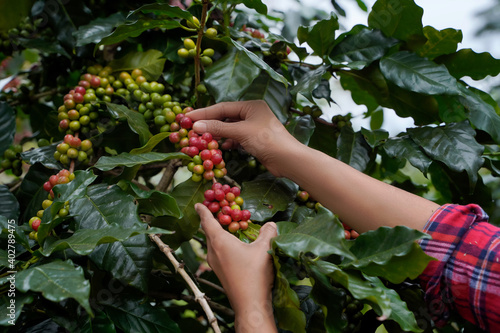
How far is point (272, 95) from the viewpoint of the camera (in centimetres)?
99

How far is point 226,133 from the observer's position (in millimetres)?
898

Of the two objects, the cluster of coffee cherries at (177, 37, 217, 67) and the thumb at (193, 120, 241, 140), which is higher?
the cluster of coffee cherries at (177, 37, 217, 67)

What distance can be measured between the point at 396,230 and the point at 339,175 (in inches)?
8.8

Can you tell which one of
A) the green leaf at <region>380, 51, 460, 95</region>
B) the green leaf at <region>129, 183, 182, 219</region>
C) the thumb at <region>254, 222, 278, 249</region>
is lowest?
the green leaf at <region>129, 183, 182, 219</region>

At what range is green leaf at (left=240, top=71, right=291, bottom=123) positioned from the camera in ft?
3.23

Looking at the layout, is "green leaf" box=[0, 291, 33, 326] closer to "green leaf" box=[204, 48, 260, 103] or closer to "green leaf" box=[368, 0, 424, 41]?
"green leaf" box=[204, 48, 260, 103]

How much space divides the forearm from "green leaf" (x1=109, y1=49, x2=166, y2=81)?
41 cm

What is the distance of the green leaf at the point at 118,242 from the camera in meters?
0.72

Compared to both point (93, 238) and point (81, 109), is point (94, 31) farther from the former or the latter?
point (93, 238)

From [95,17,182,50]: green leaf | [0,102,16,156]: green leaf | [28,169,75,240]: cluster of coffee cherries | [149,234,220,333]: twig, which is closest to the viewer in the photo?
[149,234,220,333]: twig

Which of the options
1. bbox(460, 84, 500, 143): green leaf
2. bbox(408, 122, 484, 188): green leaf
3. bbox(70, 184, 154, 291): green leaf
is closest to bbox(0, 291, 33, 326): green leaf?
bbox(70, 184, 154, 291): green leaf

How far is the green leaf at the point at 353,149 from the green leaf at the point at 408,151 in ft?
0.17

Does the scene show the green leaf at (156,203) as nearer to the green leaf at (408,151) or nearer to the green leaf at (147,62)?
the green leaf at (147,62)

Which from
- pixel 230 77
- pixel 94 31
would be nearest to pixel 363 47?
pixel 230 77
